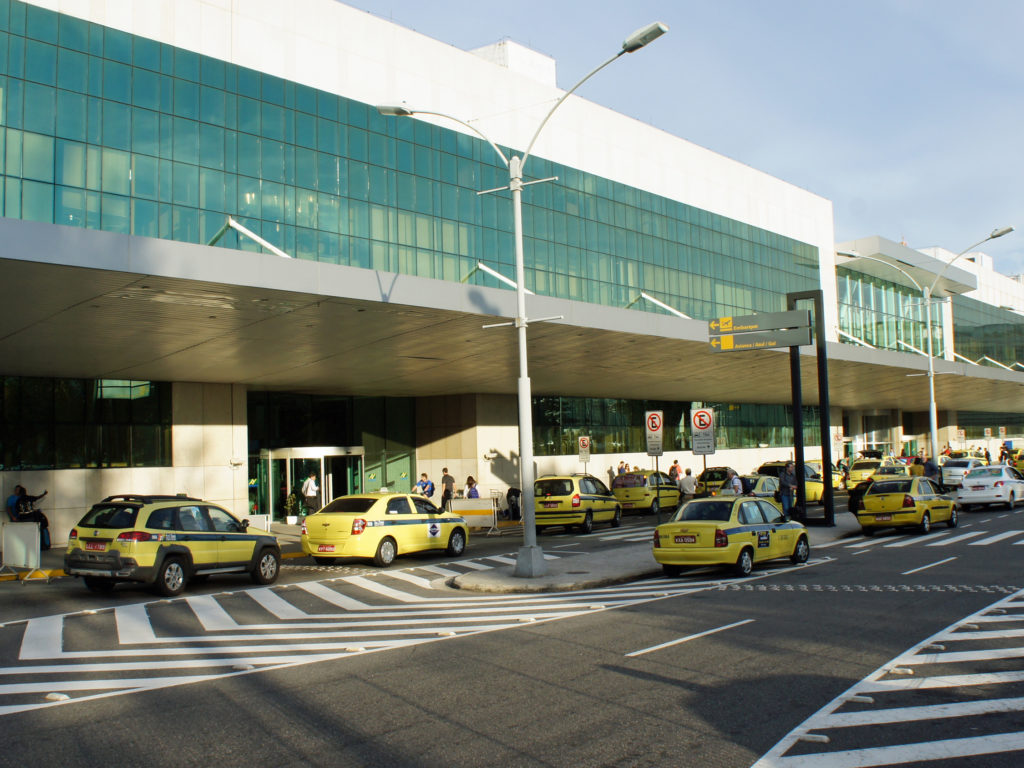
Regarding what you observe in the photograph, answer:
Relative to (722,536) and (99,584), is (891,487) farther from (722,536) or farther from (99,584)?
(99,584)

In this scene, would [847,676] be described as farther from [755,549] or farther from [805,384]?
[805,384]

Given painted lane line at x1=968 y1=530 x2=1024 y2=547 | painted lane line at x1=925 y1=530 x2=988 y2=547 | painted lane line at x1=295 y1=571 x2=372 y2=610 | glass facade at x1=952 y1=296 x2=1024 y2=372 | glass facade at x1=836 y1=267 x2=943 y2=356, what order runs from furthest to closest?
1. glass facade at x1=952 y1=296 x2=1024 y2=372
2. glass facade at x1=836 y1=267 x2=943 y2=356
3. painted lane line at x1=925 y1=530 x2=988 y2=547
4. painted lane line at x1=968 y1=530 x2=1024 y2=547
5. painted lane line at x1=295 y1=571 x2=372 y2=610

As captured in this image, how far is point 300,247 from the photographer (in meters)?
25.3

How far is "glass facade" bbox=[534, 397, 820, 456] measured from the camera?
4147 centimetres

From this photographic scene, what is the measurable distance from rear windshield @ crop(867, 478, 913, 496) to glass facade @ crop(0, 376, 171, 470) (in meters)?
20.1

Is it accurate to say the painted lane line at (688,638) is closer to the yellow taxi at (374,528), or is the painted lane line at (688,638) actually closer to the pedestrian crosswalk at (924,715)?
the pedestrian crosswalk at (924,715)

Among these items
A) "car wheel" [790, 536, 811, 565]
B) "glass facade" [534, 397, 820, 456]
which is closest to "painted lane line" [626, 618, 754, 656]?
"car wheel" [790, 536, 811, 565]

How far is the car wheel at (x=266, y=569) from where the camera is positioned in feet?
55.1

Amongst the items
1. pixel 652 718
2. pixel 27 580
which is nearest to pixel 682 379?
pixel 27 580

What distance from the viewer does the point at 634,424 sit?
46.7m

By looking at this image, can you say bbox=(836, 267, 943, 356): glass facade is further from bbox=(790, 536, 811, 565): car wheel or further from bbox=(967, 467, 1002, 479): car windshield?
bbox=(790, 536, 811, 565): car wheel

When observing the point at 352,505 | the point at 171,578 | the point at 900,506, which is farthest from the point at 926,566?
the point at 171,578

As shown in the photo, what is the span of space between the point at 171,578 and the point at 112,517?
140 cm

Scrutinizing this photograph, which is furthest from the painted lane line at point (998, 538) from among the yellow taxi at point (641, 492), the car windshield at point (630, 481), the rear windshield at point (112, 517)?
the rear windshield at point (112, 517)
